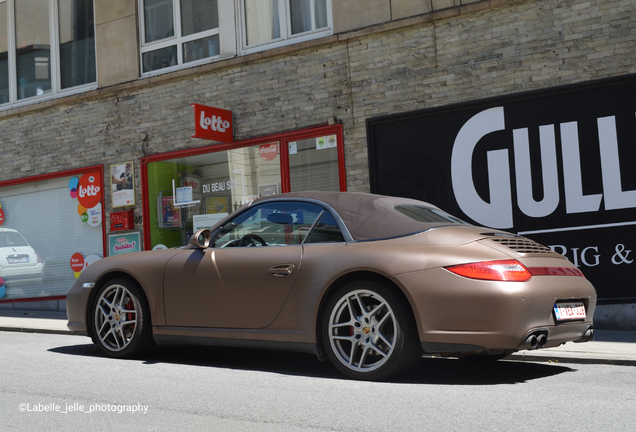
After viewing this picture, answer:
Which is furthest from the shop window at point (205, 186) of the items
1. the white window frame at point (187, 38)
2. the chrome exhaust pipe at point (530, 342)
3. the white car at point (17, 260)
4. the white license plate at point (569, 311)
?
the chrome exhaust pipe at point (530, 342)

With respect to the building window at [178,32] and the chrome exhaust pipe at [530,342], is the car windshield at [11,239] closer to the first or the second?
the building window at [178,32]

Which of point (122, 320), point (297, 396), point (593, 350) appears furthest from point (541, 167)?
point (297, 396)

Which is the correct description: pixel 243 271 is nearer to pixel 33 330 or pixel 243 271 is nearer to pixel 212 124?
pixel 33 330

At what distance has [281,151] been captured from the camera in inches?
466

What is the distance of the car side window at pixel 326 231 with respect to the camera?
530 cm

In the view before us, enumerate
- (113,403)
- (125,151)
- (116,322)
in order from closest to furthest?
(113,403) → (116,322) → (125,151)

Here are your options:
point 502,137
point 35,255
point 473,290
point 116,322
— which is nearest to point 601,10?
point 502,137

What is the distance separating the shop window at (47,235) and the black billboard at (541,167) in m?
6.32

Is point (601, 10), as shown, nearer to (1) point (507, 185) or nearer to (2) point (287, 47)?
(1) point (507, 185)

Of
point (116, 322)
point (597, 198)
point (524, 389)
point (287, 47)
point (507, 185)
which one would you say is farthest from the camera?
point (287, 47)

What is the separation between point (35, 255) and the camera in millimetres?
14688

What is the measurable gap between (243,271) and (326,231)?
747mm

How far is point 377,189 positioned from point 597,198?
3.27 metres

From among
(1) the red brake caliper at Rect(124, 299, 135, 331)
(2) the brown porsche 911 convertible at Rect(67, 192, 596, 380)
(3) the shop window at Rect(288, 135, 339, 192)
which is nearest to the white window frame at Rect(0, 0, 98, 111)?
(3) the shop window at Rect(288, 135, 339, 192)
